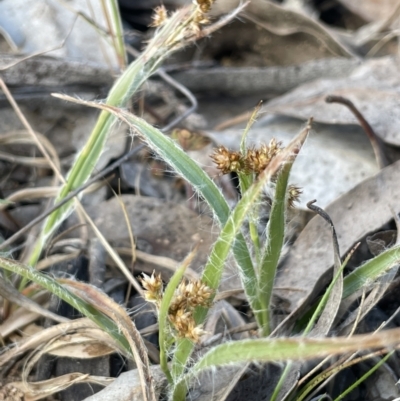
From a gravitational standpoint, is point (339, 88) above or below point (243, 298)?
above

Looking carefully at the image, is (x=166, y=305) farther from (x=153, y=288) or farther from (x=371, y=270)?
(x=371, y=270)

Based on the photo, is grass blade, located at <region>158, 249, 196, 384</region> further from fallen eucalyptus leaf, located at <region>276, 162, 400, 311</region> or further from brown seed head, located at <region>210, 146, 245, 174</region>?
fallen eucalyptus leaf, located at <region>276, 162, 400, 311</region>

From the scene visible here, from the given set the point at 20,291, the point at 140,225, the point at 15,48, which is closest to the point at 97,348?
the point at 20,291

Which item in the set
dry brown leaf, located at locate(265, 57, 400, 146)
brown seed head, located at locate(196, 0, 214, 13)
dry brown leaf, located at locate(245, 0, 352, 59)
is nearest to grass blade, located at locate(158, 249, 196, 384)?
brown seed head, located at locate(196, 0, 214, 13)

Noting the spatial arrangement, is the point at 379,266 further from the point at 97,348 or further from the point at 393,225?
the point at 97,348

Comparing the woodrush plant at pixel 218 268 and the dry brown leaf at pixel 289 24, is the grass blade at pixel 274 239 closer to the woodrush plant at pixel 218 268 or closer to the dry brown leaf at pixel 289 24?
the woodrush plant at pixel 218 268

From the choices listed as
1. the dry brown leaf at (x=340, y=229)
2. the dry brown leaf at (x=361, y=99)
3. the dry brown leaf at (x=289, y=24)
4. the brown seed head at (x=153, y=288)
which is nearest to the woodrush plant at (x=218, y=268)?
the brown seed head at (x=153, y=288)
